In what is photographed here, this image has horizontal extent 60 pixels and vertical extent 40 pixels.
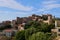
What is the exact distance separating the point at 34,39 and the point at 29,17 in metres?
19.6

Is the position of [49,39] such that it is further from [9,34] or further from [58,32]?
[9,34]

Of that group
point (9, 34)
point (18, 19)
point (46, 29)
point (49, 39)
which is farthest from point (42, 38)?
point (18, 19)

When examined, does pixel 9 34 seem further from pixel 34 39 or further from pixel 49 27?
pixel 34 39

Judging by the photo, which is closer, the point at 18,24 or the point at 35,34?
the point at 35,34

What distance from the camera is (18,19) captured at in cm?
3869

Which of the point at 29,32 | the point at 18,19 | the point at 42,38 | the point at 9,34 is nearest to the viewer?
the point at 42,38

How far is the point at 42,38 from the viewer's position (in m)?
19.2

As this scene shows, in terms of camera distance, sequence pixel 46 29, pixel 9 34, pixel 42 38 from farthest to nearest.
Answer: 1. pixel 9 34
2. pixel 46 29
3. pixel 42 38

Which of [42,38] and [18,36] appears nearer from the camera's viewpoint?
[42,38]

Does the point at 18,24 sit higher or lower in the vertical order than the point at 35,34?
lower

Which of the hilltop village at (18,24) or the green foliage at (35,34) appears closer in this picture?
the green foliage at (35,34)

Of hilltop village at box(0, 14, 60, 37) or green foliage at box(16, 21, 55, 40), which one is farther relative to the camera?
hilltop village at box(0, 14, 60, 37)

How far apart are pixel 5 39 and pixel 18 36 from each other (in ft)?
11.4

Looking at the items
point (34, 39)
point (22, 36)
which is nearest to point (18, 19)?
point (22, 36)
